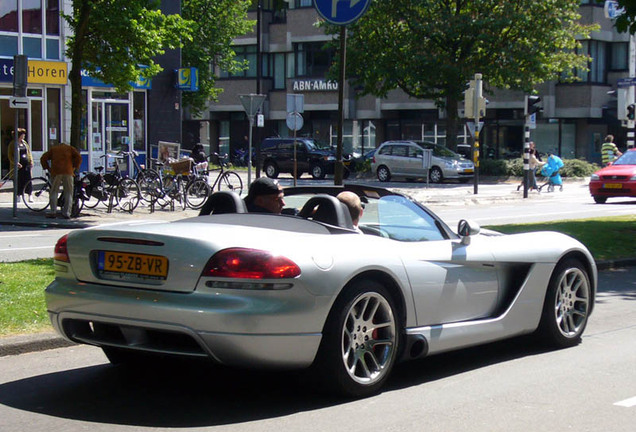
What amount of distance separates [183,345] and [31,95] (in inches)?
1028

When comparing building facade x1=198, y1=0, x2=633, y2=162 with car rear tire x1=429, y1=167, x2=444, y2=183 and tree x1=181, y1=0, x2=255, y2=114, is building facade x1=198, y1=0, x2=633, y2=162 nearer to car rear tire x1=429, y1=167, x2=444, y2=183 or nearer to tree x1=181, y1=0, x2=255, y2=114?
tree x1=181, y1=0, x2=255, y2=114

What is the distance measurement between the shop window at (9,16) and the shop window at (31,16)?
28 cm

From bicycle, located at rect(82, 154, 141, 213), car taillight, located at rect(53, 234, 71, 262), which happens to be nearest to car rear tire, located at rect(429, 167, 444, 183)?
bicycle, located at rect(82, 154, 141, 213)

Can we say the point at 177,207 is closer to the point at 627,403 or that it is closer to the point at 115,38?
the point at 115,38

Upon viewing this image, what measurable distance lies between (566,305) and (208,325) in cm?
330

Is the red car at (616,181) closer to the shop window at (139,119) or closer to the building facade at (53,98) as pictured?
the building facade at (53,98)

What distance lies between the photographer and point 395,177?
41.6 m

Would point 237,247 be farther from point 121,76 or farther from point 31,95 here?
point 31,95

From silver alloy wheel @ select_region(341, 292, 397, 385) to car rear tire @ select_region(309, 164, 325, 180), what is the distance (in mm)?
37086

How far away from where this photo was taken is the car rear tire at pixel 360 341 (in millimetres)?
5562

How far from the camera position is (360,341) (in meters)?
5.77

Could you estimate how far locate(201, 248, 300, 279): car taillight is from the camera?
209 inches

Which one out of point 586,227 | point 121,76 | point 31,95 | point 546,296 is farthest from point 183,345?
point 31,95

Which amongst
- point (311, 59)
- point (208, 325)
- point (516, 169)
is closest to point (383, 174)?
point (516, 169)
